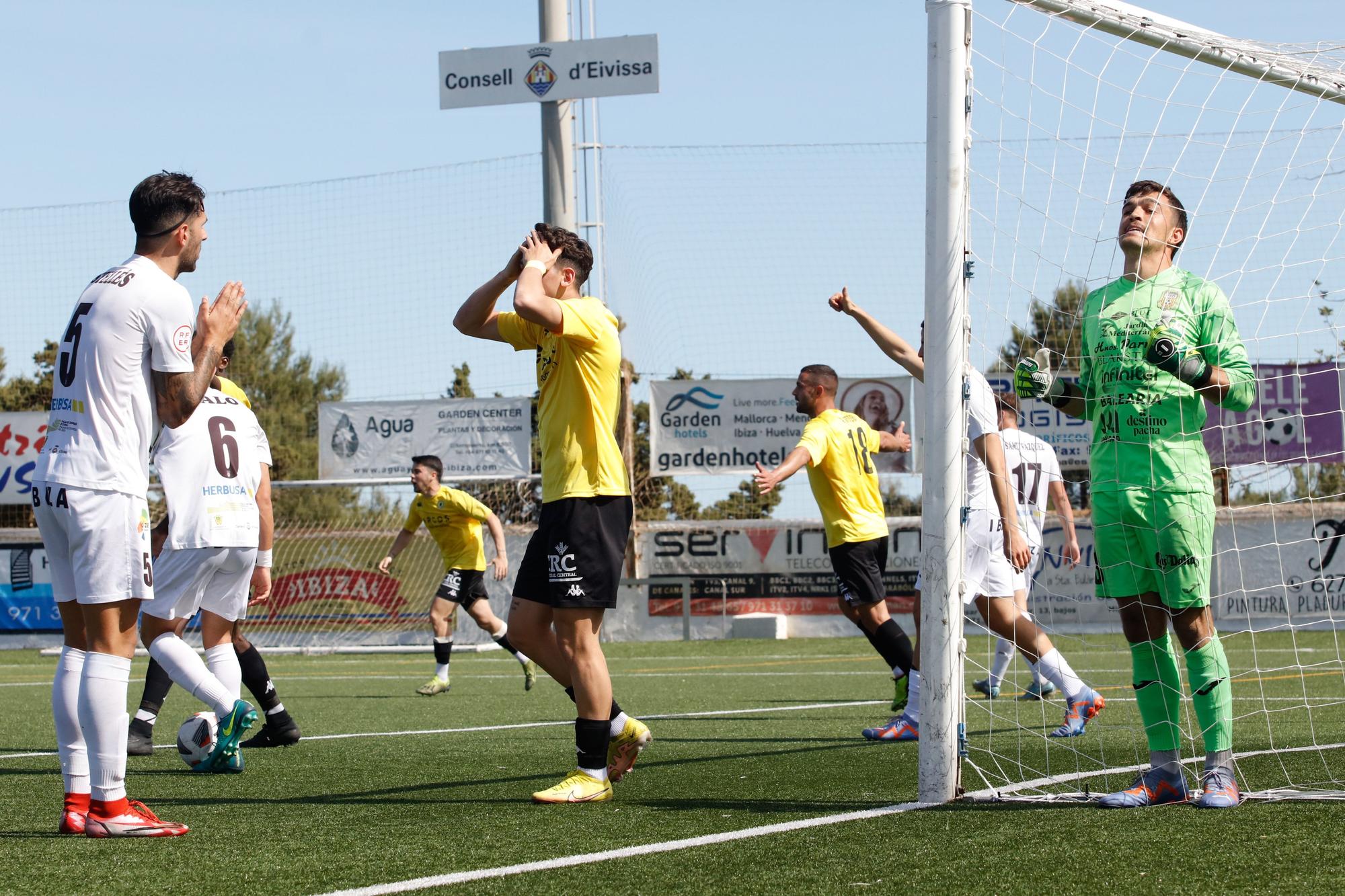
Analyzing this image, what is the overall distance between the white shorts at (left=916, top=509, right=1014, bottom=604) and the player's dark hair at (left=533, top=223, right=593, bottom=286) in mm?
3046

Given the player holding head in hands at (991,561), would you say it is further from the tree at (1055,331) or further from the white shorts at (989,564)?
the tree at (1055,331)

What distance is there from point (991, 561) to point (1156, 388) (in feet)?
10.3

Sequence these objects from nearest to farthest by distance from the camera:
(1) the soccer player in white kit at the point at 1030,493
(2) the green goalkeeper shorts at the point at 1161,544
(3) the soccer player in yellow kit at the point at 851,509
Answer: (2) the green goalkeeper shorts at the point at 1161,544
(3) the soccer player in yellow kit at the point at 851,509
(1) the soccer player in white kit at the point at 1030,493

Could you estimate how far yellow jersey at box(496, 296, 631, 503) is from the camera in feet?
16.1

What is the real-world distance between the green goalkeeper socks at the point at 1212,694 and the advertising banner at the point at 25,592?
1924 centimetres

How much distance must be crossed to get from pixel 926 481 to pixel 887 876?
5.32ft

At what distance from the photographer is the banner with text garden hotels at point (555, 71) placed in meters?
20.5

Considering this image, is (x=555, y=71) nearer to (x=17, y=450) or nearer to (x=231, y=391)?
(x=17, y=450)

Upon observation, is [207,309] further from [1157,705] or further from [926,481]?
[1157,705]

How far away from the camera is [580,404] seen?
496cm

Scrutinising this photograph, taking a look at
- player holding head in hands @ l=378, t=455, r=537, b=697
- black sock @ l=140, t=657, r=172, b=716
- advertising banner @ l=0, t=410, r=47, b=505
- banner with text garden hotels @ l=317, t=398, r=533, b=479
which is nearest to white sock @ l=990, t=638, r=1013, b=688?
player holding head in hands @ l=378, t=455, r=537, b=697

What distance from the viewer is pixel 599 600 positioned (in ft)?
15.9

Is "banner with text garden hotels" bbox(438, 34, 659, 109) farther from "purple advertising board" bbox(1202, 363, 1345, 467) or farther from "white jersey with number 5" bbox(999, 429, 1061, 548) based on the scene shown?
"white jersey with number 5" bbox(999, 429, 1061, 548)

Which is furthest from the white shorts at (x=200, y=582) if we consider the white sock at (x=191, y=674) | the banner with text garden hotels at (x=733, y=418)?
the banner with text garden hotels at (x=733, y=418)
